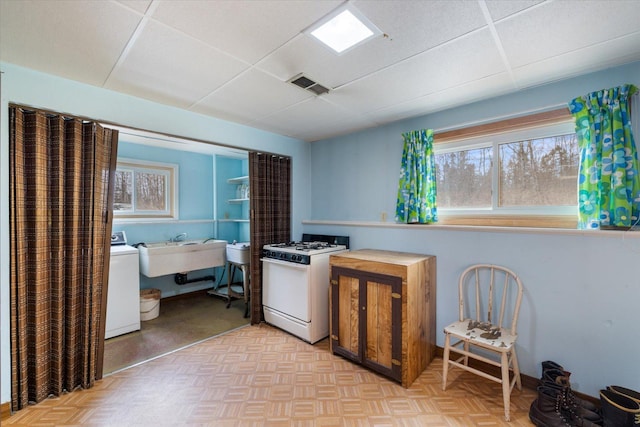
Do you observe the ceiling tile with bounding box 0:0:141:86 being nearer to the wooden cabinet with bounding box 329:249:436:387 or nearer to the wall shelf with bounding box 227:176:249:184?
the wooden cabinet with bounding box 329:249:436:387

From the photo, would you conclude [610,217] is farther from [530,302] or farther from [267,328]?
[267,328]

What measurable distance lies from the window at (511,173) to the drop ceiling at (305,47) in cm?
34

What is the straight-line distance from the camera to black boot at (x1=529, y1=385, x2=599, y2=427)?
164 cm

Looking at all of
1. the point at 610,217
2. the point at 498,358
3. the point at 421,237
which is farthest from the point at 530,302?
the point at 421,237

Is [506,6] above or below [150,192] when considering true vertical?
above

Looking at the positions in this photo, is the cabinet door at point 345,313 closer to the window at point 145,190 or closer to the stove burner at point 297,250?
the stove burner at point 297,250

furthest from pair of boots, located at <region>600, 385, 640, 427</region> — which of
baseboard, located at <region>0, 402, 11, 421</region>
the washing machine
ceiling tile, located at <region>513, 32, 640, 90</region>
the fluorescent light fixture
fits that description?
the washing machine

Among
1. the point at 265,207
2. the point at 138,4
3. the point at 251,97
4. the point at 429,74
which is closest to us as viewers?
the point at 138,4

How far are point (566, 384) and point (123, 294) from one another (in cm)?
393

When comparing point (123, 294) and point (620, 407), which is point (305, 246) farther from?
point (620, 407)

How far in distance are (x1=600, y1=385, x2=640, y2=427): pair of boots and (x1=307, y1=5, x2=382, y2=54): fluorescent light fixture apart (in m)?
2.52

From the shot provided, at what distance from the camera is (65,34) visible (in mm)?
1473

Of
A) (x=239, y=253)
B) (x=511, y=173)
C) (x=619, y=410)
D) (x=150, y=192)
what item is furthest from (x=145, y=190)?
(x=619, y=410)

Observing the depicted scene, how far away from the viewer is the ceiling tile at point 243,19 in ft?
4.12
